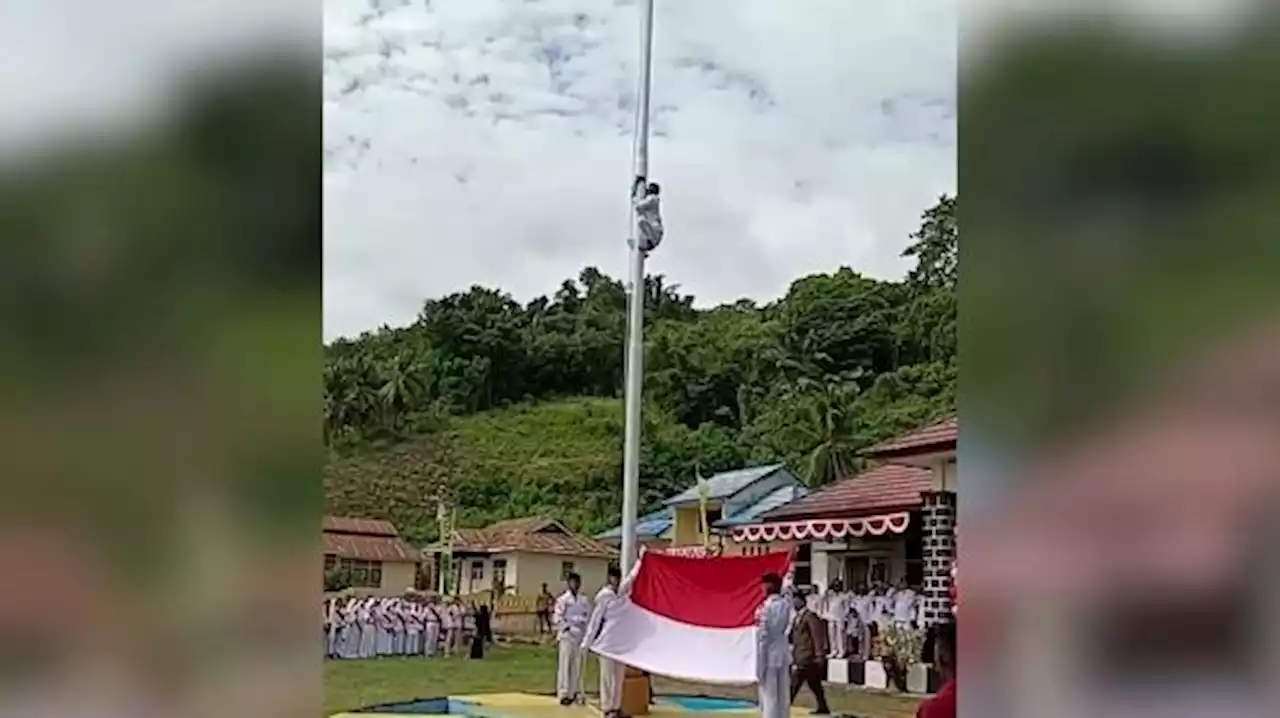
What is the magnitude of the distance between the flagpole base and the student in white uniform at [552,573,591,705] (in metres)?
0.38

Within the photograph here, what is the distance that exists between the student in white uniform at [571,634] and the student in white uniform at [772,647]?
5.32ft

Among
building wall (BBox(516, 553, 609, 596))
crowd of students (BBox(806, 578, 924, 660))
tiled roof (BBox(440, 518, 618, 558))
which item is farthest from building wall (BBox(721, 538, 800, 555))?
tiled roof (BBox(440, 518, 618, 558))

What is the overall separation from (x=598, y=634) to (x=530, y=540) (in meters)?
10.5

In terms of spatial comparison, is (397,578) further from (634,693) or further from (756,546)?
(634,693)

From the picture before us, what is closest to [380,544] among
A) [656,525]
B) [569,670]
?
[656,525]

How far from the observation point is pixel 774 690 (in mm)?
5977

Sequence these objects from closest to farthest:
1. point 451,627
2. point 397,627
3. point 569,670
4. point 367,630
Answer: point 569,670 → point 367,630 → point 397,627 → point 451,627

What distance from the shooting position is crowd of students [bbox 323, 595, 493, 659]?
12.3 meters
